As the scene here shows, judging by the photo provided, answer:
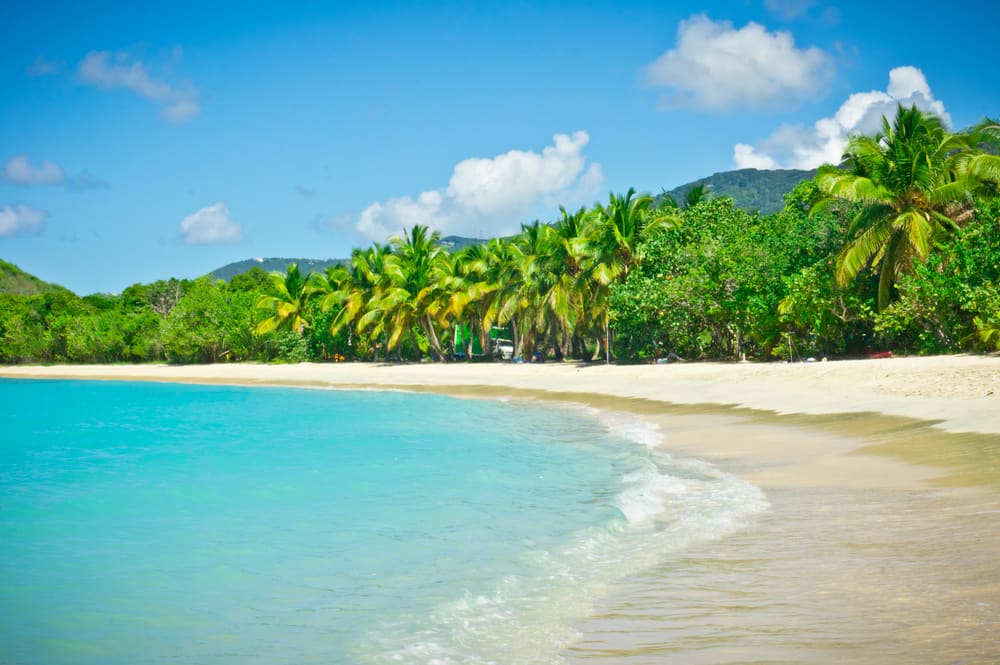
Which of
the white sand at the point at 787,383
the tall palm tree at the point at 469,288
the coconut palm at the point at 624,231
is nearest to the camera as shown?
the white sand at the point at 787,383

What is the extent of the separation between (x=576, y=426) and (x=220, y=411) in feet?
52.2

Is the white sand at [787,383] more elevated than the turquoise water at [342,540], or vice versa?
the white sand at [787,383]

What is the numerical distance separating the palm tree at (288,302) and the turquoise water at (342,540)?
33.9m

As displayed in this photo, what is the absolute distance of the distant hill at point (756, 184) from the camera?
158 m

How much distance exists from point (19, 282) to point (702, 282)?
412 feet

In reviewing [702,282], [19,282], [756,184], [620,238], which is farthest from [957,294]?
[756,184]

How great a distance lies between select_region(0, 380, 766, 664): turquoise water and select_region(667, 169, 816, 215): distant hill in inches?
5703

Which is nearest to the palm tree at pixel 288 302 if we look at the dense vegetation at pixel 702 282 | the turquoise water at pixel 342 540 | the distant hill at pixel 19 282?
the dense vegetation at pixel 702 282

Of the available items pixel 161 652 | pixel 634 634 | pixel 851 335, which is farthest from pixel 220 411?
pixel 634 634

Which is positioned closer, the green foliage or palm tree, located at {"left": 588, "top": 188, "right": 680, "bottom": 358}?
the green foliage

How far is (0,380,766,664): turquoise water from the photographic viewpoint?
5.68 m

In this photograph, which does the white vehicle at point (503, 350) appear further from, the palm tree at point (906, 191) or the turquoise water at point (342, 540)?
the turquoise water at point (342, 540)

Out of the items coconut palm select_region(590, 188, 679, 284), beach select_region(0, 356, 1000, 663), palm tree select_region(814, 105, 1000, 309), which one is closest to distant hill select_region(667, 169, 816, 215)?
coconut palm select_region(590, 188, 679, 284)

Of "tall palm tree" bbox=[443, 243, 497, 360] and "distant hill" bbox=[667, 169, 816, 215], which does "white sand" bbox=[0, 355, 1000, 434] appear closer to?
"tall palm tree" bbox=[443, 243, 497, 360]
